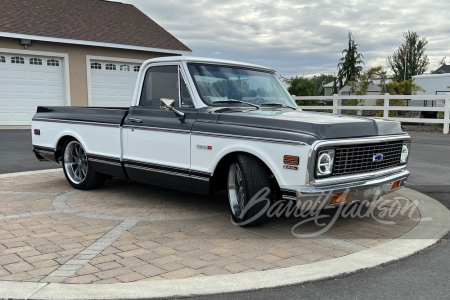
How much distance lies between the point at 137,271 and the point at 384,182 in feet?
8.99

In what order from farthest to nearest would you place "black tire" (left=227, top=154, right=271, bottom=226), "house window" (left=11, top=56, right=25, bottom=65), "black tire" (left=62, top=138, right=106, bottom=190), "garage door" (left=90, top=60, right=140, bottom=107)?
"garage door" (left=90, top=60, right=140, bottom=107)
"house window" (left=11, top=56, right=25, bottom=65)
"black tire" (left=62, top=138, right=106, bottom=190)
"black tire" (left=227, top=154, right=271, bottom=226)

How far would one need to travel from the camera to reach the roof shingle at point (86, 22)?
18.7m

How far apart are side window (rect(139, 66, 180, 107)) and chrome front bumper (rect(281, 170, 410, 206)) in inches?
81.9

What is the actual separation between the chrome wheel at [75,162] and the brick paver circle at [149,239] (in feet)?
1.91

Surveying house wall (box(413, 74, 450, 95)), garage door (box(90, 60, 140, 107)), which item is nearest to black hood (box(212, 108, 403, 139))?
garage door (box(90, 60, 140, 107))

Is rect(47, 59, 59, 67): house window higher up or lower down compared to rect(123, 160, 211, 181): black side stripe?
higher up

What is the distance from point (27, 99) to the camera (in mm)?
18266

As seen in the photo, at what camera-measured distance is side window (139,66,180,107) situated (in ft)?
18.9

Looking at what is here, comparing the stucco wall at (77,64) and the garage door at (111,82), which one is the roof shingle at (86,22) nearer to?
the stucco wall at (77,64)

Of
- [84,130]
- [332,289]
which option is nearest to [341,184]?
[332,289]

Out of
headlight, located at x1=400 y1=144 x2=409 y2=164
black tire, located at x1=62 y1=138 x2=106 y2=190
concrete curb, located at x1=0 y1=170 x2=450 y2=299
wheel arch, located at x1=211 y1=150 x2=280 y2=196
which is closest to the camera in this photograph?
concrete curb, located at x1=0 y1=170 x2=450 y2=299

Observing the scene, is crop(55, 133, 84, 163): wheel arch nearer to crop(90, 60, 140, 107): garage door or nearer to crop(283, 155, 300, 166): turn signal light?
crop(283, 155, 300, 166): turn signal light

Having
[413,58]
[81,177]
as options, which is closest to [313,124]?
[81,177]

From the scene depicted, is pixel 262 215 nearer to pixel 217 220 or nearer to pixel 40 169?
pixel 217 220
